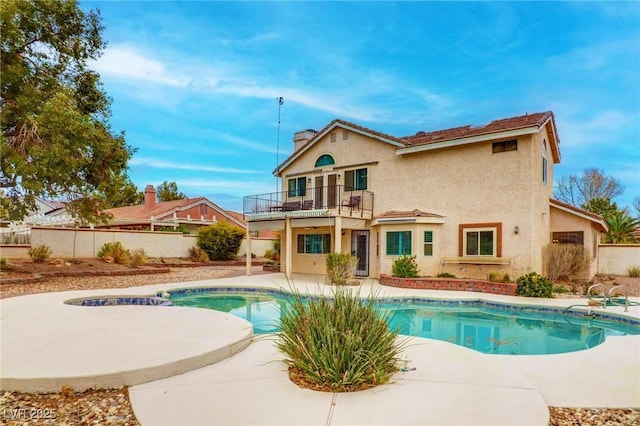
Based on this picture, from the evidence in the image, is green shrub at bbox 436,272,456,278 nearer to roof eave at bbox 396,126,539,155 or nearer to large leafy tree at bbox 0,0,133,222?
roof eave at bbox 396,126,539,155

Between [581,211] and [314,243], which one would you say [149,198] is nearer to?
[314,243]

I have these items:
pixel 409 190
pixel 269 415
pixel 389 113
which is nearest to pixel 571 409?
pixel 269 415

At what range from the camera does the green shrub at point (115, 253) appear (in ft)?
65.2

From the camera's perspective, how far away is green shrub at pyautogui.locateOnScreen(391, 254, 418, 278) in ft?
51.9

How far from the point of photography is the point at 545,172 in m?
16.9

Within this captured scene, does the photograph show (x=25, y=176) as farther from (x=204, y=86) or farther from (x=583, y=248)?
(x=583, y=248)

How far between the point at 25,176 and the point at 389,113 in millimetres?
19515

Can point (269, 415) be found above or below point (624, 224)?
below

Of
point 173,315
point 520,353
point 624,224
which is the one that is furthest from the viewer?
point 624,224

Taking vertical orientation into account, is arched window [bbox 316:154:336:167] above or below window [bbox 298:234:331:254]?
above

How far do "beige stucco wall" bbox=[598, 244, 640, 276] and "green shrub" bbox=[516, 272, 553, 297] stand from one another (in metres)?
10.2

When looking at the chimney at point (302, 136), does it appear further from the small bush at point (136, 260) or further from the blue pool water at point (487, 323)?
the blue pool water at point (487, 323)

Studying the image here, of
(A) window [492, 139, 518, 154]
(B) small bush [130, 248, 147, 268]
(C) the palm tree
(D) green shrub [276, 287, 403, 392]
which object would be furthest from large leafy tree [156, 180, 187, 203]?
(D) green shrub [276, 287, 403, 392]

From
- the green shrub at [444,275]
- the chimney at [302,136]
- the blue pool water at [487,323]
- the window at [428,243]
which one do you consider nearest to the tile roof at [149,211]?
the chimney at [302,136]
